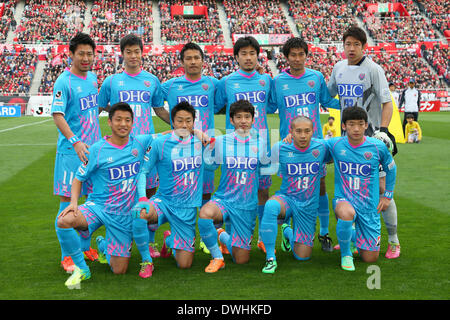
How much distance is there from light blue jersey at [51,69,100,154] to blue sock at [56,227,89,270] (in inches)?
41.9

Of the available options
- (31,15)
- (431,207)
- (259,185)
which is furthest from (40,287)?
(31,15)

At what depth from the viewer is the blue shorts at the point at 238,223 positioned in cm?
498

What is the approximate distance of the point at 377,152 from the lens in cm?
496

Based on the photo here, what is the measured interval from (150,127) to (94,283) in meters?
1.99

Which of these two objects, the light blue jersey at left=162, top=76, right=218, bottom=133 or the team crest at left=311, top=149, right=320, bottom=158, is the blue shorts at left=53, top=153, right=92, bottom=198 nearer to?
the light blue jersey at left=162, top=76, right=218, bottom=133

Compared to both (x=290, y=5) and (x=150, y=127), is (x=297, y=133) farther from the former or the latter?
(x=290, y=5)

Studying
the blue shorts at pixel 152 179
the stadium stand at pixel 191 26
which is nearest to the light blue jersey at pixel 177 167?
the blue shorts at pixel 152 179

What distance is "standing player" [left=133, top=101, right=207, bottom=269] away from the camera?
4.88m

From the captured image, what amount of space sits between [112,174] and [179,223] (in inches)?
31.5

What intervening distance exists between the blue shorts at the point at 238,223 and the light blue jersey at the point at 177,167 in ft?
0.87

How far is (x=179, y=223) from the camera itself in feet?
16.1

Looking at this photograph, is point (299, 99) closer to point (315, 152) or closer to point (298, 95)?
point (298, 95)

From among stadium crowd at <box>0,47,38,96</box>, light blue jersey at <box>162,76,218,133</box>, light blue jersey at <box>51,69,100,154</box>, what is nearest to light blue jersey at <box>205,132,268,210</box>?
light blue jersey at <box>162,76,218,133</box>
